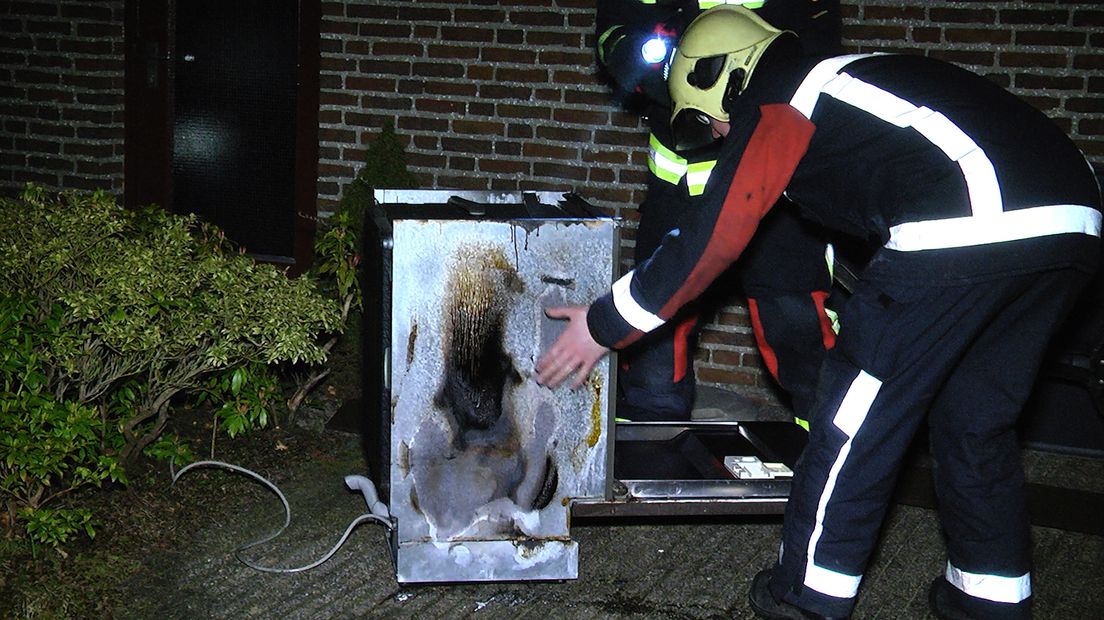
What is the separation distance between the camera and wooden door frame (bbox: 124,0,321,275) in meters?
5.97

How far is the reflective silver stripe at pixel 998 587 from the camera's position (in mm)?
3369

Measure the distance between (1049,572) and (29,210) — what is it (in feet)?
11.8

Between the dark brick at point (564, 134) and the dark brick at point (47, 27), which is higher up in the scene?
the dark brick at point (47, 27)

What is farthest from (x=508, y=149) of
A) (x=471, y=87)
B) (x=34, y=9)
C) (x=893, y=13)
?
(x=34, y=9)

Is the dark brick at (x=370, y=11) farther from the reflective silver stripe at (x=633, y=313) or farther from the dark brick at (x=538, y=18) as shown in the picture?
the reflective silver stripe at (x=633, y=313)

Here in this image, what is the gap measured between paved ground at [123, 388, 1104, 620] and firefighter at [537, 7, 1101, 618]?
37 cm

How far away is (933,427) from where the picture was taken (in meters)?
3.37

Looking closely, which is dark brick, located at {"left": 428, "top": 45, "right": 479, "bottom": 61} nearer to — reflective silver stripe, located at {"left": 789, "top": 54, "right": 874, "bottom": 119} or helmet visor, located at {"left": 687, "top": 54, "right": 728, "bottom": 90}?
helmet visor, located at {"left": 687, "top": 54, "right": 728, "bottom": 90}

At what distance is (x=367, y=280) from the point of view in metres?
3.71

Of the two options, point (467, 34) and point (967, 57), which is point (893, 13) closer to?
point (967, 57)

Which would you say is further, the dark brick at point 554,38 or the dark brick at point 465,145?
the dark brick at point 465,145

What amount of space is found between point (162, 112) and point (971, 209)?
4.49 meters

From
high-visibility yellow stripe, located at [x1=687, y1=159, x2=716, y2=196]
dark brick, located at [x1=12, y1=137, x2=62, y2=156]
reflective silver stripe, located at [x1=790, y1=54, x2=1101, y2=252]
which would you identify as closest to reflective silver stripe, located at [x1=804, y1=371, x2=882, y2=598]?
reflective silver stripe, located at [x1=790, y1=54, x2=1101, y2=252]

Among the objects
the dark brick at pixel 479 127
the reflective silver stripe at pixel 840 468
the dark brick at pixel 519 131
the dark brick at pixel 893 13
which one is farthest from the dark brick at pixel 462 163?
the reflective silver stripe at pixel 840 468
